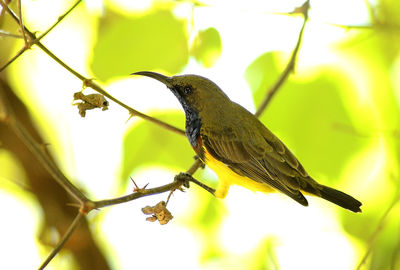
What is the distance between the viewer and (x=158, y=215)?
3.71 meters

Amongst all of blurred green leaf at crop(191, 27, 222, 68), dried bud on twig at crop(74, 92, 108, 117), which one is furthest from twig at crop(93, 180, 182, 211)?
blurred green leaf at crop(191, 27, 222, 68)

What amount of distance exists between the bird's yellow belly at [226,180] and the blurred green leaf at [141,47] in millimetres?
852

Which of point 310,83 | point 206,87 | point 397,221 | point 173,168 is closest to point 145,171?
point 173,168

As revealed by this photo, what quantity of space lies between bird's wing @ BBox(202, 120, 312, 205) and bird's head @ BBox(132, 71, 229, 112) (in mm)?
297

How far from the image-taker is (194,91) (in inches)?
201

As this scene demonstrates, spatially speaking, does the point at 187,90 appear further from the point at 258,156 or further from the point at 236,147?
the point at 258,156

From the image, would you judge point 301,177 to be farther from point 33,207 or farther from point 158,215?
point 33,207

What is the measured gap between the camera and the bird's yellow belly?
4.87 m

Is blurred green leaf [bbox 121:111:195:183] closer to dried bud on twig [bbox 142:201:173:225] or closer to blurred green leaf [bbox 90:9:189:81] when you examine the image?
blurred green leaf [bbox 90:9:189:81]

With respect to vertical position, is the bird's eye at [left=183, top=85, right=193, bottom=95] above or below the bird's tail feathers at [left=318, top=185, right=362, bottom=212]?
above

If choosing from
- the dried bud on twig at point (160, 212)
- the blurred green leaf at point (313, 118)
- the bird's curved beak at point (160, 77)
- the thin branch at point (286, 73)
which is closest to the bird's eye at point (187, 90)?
the bird's curved beak at point (160, 77)

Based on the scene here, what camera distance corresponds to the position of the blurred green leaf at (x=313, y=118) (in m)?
4.76

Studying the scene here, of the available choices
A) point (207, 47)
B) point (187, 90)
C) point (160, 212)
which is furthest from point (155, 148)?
point (160, 212)

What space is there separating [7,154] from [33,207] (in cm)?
61
